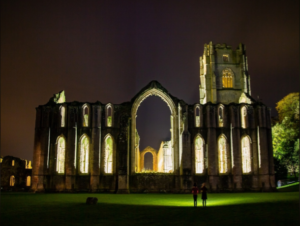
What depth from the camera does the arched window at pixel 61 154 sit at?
35.9 m

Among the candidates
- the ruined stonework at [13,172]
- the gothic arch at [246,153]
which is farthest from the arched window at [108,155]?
the gothic arch at [246,153]

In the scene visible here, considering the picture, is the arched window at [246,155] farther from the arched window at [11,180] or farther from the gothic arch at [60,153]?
the arched window at [11,180]

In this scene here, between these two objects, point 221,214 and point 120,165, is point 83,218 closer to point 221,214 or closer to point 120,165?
point 221,214

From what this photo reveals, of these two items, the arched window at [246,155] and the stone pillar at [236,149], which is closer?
the stone pillar at [236,149]

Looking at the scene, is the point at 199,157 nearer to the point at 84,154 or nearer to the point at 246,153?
the point at 246,153

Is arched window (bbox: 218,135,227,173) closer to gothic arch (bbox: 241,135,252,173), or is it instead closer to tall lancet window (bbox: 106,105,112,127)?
gothic arch (bbox: 241,135,252,173)

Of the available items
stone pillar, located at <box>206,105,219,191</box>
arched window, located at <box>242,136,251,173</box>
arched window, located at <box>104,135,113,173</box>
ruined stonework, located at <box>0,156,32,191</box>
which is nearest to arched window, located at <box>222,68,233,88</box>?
arched window, located at <box>242,136,251,173</box>

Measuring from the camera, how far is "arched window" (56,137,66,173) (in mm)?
35928

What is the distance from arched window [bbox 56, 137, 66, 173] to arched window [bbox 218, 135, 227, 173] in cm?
1645

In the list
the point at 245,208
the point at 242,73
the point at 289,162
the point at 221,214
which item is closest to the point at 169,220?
the point at 221,214

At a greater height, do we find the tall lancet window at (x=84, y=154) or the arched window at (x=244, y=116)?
the arched window at (x=244, y=116)

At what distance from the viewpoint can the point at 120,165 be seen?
3328cm

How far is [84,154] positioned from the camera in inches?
1462

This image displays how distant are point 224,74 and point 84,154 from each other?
29.5m
